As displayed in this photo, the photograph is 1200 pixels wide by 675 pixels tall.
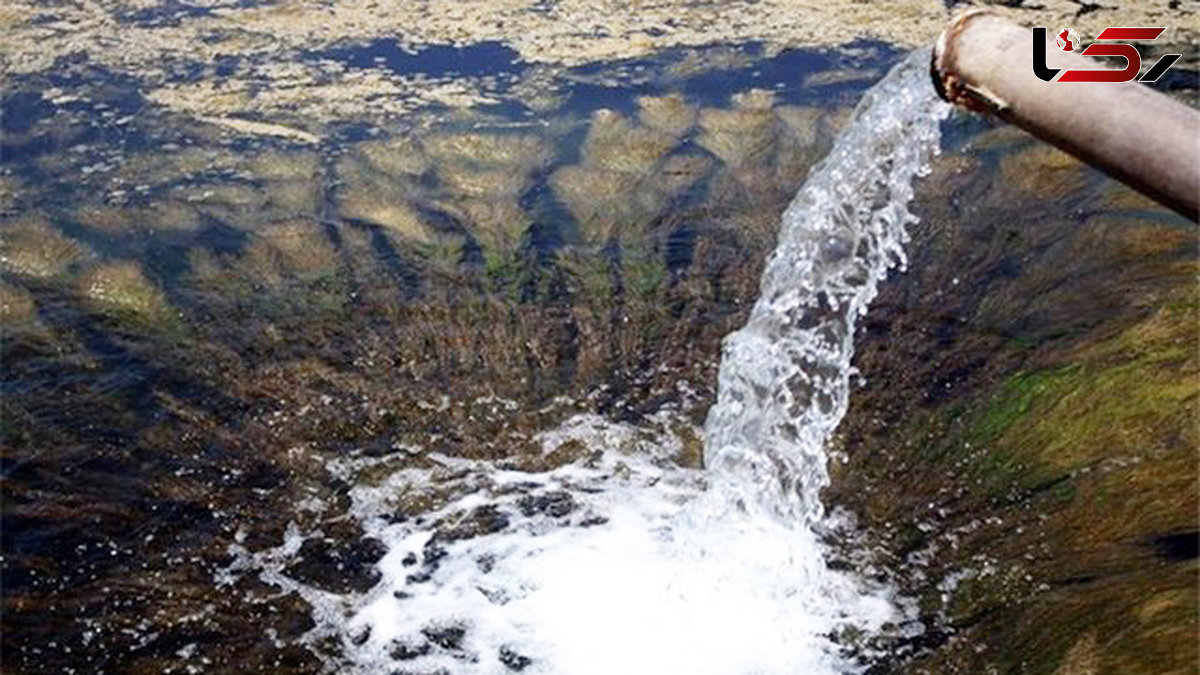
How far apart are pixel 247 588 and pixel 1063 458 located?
77.5 inches

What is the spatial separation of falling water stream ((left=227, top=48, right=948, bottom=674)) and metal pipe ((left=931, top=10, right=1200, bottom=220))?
5.31 ft

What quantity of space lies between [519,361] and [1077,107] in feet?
8.84

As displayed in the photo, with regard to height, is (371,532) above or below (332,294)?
below

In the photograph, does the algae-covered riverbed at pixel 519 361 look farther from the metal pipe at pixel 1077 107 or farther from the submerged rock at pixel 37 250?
the metal pipe at pixel 1077 107

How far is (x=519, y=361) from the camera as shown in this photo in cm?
385

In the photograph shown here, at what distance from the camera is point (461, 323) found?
158 inches

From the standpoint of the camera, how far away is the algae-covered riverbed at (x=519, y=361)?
9.33ft

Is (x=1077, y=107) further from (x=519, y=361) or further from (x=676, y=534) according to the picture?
(x=519, y=361)

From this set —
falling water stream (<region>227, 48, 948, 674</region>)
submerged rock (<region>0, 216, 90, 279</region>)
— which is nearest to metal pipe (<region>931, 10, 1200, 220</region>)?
falling water stream (<region>227, 48, 948, 674</region>)

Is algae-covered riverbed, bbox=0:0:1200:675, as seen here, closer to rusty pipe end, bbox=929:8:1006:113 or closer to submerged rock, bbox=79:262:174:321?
submerged rock, bbox=79:262:174:321

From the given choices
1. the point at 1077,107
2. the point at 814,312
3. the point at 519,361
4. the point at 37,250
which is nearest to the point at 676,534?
the point at 519,361

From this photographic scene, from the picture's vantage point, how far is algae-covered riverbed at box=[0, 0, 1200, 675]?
284cm

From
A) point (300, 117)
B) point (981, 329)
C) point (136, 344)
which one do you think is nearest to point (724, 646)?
point (981, 329)

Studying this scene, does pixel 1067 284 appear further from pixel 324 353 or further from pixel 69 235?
pixel 69 235
